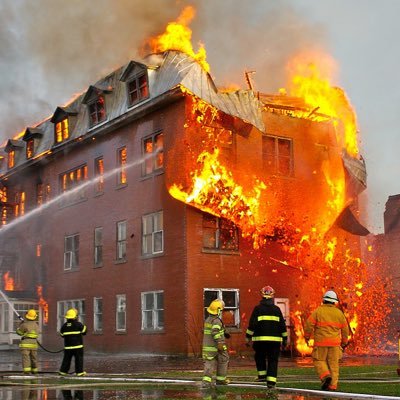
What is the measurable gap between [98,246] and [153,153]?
5.95 m

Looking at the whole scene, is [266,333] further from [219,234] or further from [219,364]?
[219,234]

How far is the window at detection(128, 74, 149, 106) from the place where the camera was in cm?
2825

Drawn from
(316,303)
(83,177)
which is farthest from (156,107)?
(316,303)

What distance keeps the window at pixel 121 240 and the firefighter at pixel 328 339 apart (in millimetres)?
18312

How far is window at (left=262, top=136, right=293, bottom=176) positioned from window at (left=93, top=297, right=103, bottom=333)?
31.3 feet

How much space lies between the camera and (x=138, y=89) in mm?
28594

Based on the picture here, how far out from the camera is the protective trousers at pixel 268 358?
36.6ft

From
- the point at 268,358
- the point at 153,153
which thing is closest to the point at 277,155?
the point at 153,153

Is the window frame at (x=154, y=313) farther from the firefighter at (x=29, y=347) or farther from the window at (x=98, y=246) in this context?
the firefighter at (x=29, y=347)

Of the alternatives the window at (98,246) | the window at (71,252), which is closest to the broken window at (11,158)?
→ the window at (71,252)

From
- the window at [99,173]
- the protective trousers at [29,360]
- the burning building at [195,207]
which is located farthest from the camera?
the window at [99,173]

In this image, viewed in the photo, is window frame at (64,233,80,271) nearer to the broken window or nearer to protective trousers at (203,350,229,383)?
the broken window

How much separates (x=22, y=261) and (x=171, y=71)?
1682cm

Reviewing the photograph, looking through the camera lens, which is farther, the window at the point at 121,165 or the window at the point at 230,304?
the window at the point at 121,165
